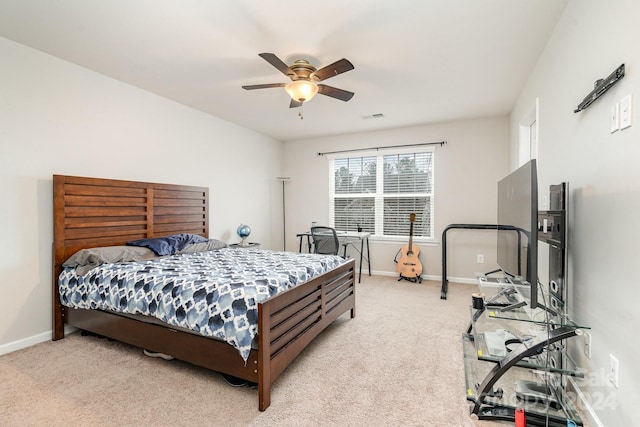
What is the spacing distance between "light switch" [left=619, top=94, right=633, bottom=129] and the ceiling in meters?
1.09

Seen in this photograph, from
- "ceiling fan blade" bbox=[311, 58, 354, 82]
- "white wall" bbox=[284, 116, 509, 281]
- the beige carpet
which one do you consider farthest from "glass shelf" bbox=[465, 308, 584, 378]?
"white wall" bbox=[284, 116, 509, 281]

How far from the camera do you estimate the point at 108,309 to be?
2387 mm

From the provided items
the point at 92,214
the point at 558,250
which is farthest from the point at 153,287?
the point at 558,250

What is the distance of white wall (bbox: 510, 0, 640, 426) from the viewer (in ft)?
4.06

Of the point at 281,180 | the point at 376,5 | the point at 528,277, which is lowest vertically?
the point at 528,277

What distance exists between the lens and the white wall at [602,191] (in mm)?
1238

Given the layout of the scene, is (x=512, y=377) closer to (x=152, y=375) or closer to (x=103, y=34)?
(x=152, y=375)

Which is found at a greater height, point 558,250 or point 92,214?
point 92,214

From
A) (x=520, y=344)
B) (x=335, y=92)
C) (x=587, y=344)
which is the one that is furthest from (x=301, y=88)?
(x=587, y=344)

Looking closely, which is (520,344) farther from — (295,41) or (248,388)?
(295,41)

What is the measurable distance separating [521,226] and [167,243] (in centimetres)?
317

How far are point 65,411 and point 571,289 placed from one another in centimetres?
307

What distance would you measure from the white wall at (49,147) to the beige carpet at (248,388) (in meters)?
0.51

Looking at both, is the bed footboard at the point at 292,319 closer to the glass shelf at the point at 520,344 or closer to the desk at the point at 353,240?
the glass shelf at the point at 520,344
